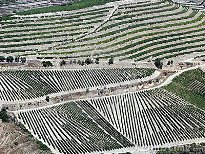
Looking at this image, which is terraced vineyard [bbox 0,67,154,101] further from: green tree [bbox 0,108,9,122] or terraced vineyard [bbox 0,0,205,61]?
terraced vineyard [bbox 0,0,205,61]

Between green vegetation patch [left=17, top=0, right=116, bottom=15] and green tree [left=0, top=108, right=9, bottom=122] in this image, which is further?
green vegetation patch [left=17, top=0, right=116, bottom=15]

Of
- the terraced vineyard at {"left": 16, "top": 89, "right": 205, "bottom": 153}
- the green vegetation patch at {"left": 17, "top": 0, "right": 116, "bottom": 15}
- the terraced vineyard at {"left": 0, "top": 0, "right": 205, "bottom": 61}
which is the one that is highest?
the green vegetation patch at {"left": 17, "top": 0, "right": 116, "bottom": 15}

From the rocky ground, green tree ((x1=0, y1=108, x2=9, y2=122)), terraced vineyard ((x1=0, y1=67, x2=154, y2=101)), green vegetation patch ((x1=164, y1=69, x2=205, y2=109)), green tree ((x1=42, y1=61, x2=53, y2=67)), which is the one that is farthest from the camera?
green tree ((x1=42, y1=61, x2=53, y2=67))

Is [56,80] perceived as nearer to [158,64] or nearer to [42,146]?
[158,64]

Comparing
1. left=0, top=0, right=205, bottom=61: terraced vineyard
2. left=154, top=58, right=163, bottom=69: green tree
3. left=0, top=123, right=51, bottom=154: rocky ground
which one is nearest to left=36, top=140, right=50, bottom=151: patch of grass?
left=0, top=123, right=51, bottom=154: rocky ground

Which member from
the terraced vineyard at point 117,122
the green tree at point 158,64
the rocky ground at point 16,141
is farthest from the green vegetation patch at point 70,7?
the rocky ground at point 16,141

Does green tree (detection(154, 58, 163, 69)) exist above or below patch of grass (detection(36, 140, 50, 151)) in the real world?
above

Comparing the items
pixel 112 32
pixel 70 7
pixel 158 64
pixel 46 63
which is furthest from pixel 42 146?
pixel 70 7

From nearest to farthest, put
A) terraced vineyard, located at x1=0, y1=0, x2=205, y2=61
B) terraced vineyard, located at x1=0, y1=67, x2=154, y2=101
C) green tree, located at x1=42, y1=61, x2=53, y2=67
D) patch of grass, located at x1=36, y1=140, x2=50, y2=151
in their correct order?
patch of grass, located at x1=36, y1=140, x2=50, y2=151 → terraced vineyard, located at x1=0, y1=67, x2=154, y2=101 → green tree, located at x1=42, y1=61, x2=53, y2=67 → terraced vineyard, located at x1=0, y1=0, x2=205, y2=61
